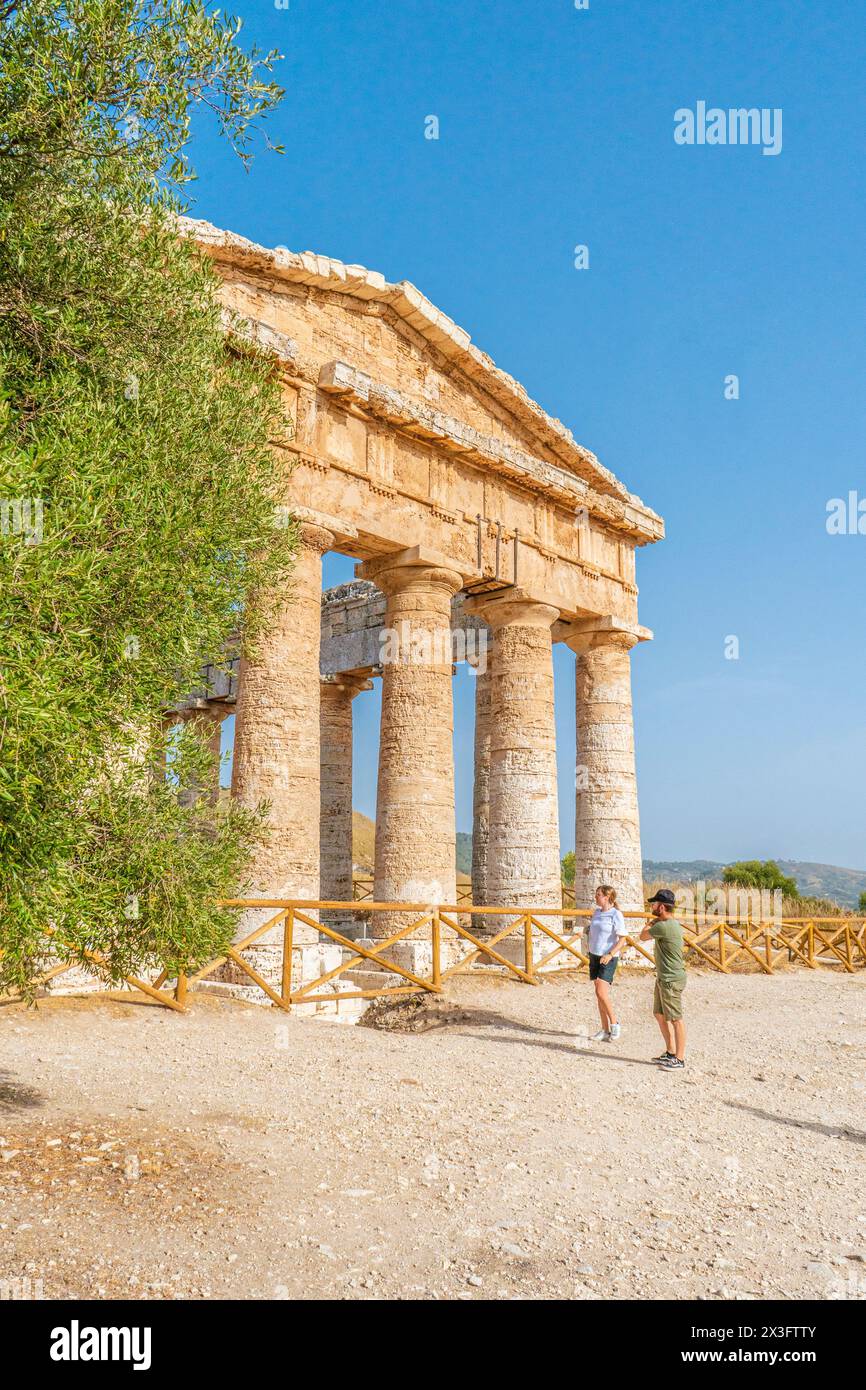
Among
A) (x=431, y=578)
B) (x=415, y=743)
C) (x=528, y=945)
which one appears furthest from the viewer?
(x=431, y=578)

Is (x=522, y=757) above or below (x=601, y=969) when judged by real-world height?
above

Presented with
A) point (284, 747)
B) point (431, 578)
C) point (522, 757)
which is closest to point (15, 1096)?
point (284, 747)

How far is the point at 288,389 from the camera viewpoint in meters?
13.8

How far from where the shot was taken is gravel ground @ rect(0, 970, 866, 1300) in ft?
14.9

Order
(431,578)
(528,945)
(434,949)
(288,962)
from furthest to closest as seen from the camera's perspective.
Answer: (431,578) → (528,945) → (434,949) → (288,962)

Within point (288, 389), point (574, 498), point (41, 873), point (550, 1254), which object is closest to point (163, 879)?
point (41, 873)

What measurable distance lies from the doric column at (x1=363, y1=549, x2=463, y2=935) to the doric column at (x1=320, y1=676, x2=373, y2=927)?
604 cm

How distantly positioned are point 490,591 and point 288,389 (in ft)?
17.9

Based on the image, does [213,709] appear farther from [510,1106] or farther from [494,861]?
[510,1106]

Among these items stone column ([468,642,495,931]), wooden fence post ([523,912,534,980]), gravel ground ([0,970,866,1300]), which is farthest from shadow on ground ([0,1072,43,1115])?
stone column ([468,642,495,931])

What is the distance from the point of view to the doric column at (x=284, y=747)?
12.8 meters

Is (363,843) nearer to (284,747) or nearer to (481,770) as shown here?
(481,770)

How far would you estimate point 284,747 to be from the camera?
1313cm

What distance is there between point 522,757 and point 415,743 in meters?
2.67
